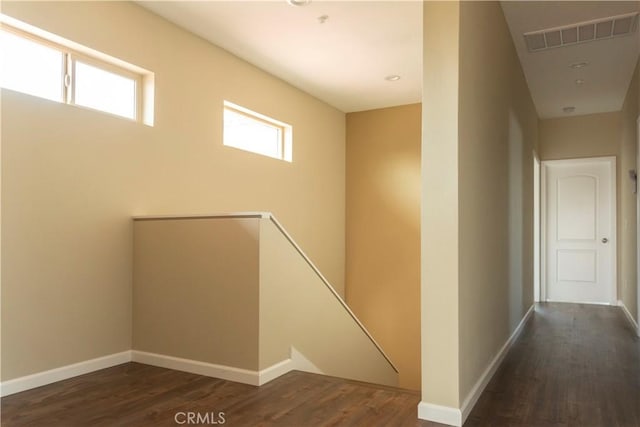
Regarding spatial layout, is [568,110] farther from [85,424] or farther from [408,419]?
[85,424]

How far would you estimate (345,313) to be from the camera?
12.9 ft

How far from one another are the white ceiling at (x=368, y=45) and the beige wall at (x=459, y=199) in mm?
758

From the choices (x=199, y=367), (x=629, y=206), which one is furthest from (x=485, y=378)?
(x=629, y=206)

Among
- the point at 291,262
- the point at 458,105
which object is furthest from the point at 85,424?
the point at 458,105

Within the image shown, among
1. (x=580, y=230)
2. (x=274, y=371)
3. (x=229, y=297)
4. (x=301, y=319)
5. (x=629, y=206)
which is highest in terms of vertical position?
(x=629, y=206)

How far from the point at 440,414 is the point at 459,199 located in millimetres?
1126

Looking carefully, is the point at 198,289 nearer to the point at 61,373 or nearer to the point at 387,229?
the point at 61,373

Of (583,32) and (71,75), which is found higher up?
(583,32)

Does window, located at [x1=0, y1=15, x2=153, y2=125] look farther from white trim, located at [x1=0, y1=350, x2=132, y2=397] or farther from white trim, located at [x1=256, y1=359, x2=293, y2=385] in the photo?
white trim, located at [x1=256, y1=359, x2=293, y2=385]

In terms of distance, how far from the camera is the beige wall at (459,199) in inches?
94.0

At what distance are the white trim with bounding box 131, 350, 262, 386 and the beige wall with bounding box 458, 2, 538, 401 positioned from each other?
1.35m

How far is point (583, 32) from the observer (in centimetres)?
407

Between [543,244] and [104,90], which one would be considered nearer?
[104,90]

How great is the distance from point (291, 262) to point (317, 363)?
2.81ft
